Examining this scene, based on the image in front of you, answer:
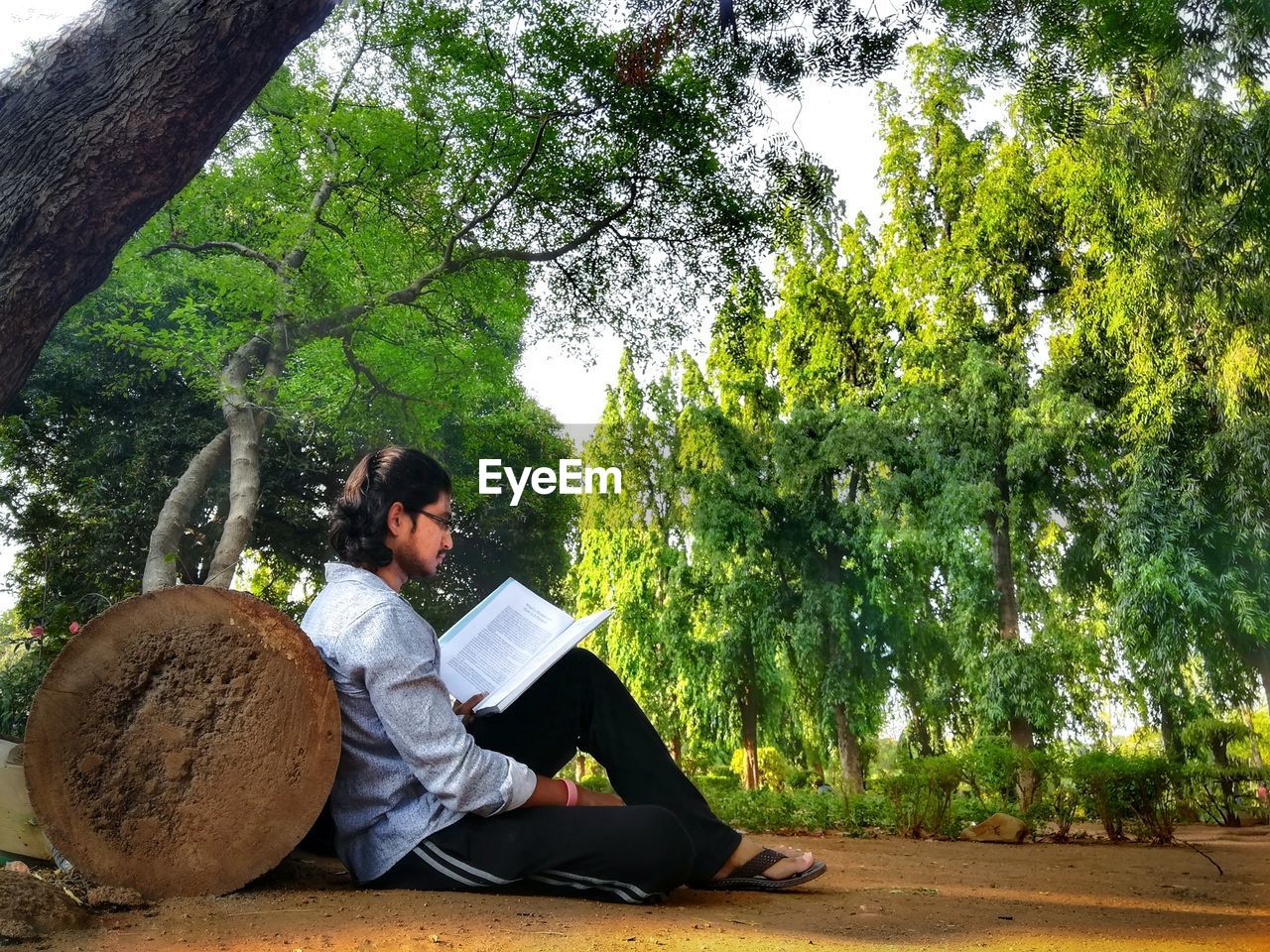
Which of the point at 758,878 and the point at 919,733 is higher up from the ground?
the point at 919,733

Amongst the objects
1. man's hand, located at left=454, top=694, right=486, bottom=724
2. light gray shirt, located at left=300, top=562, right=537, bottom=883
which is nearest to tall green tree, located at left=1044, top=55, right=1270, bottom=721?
man's hand, located at left=454, top=694, right=486, bottom=724

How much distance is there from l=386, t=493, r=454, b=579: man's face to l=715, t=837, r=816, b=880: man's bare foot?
1112 millimetres

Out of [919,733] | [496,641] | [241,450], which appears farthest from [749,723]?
[496,641]

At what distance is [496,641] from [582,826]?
1.77 ft

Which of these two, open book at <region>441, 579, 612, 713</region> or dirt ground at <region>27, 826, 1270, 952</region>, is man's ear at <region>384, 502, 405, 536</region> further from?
dirt ground at <region>27, 826, 1270, 952</region>

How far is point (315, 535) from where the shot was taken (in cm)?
1404

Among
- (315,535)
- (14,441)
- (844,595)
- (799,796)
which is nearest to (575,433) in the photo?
(315,535)

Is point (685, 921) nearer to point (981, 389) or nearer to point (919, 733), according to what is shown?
point (981, 389)

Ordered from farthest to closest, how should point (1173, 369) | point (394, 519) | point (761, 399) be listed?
point (761, 399) → point (1173, 369) → point (394, 519)

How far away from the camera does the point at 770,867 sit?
278cm

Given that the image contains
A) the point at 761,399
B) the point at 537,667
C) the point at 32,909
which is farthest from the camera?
the point at 761,399

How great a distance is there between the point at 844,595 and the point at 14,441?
9983 mm

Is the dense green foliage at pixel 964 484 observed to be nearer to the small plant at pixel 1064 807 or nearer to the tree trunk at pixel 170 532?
the small plant at pixel 1064 807

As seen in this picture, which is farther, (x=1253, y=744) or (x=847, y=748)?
(x=1253, y=744)
